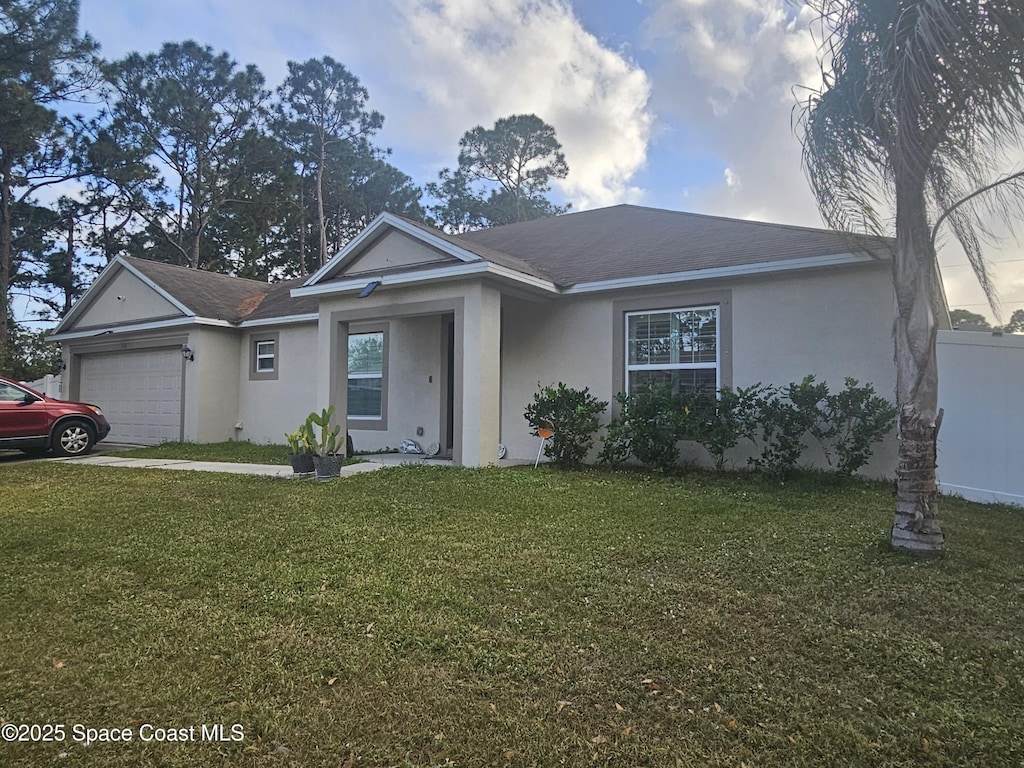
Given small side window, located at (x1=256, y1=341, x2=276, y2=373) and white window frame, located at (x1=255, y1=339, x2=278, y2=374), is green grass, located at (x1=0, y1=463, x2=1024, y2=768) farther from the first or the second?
small side window, located at (x1=256, y1=341, x2=276, y2=373)

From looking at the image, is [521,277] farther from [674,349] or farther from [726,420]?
[726,420]

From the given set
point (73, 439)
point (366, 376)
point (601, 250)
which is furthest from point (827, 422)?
point (73, 439)

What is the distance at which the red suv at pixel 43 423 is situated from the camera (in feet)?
33.7

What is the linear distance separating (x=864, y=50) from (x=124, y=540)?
23.4ft

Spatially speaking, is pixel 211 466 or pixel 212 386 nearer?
pixel 211 466

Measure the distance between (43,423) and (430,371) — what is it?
23.0 feet

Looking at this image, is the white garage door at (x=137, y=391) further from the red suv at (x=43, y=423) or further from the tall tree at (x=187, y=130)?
the tall tree at (x=187, y=130)

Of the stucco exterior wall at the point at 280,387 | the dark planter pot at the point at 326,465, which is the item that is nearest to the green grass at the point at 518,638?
the dark planter pot at the point at 326,465

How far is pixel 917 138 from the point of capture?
173 inches

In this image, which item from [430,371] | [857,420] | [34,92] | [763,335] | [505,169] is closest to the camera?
[857,420]

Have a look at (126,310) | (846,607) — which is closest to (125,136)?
(126,310)

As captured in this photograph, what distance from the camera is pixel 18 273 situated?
83.5ft

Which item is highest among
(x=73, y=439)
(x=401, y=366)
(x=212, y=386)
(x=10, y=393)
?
(x=401, y=366)

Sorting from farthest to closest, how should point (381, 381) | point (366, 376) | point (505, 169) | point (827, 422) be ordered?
point (505, 169) → point (366, 376) → point (381, 381) → point (827, 422)
